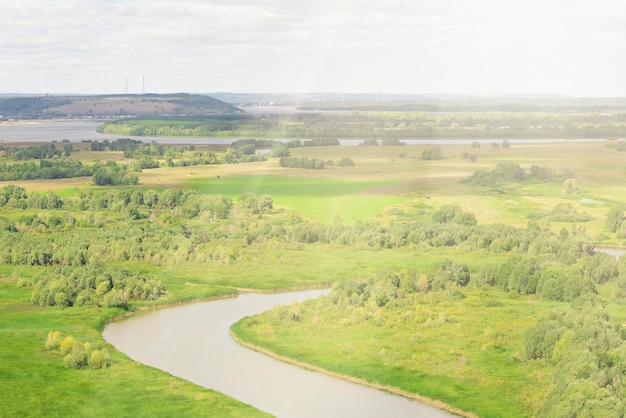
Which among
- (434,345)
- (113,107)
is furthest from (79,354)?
(113,107)

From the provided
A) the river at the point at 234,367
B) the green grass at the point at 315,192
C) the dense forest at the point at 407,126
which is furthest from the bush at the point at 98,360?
the dense forest at the point at 407,126

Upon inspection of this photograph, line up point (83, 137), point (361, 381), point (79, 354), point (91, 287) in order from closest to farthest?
point (361, 381) < point (79, 354) < point (91, 287) < point (83, 137)

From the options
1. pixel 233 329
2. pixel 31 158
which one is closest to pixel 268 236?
pixel 233 329

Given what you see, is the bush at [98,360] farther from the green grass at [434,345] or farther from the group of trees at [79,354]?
the green grass at [434,345]

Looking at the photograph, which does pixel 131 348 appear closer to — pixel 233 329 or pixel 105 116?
pixel 233 329

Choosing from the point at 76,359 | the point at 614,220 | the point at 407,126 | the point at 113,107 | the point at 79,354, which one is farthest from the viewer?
the point at 113,107

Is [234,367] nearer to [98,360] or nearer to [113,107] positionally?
[98,360]
